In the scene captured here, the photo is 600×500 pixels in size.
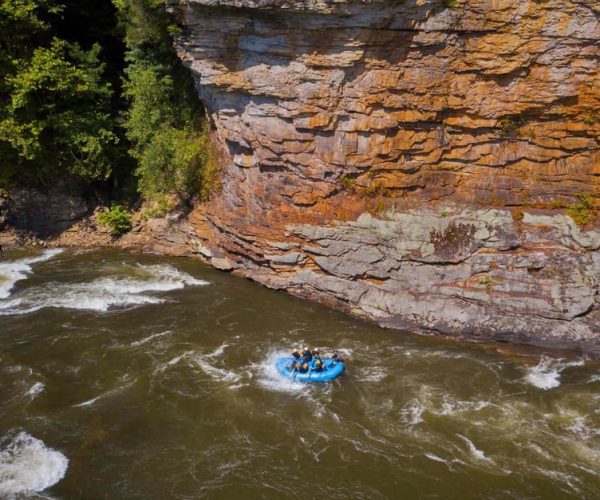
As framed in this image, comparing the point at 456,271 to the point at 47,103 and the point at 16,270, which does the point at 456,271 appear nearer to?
the point at 16,270

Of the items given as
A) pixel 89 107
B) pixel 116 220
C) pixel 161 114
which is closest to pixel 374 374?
pixel 116 220

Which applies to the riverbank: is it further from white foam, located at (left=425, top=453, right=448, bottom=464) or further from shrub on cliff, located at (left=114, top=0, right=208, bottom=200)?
white foam, located at (left=425, top=453, right=448, bottom=464)

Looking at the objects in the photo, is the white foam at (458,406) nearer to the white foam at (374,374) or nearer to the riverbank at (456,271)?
the white foam at (374,374)

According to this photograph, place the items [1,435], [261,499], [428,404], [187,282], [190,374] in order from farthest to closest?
[187,282] → [190,374] → [428,404] → [1,435] → [261,499]

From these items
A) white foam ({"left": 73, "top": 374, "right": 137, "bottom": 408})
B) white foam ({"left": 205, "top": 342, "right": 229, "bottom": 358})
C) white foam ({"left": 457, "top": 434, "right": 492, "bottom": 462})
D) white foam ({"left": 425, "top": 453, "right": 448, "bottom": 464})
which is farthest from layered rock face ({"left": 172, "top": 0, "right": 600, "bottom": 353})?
white foam ({"left": 73, "top": 374, "right": 137, "bottom": 408})

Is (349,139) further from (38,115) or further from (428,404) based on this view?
(38,115)

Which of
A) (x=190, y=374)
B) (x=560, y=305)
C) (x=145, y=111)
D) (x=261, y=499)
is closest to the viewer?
(x=261, y=499)

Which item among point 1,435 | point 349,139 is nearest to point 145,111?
point 349,139

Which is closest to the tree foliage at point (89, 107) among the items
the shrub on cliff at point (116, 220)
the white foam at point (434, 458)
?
the shrub on cliff at point (116, 220)
